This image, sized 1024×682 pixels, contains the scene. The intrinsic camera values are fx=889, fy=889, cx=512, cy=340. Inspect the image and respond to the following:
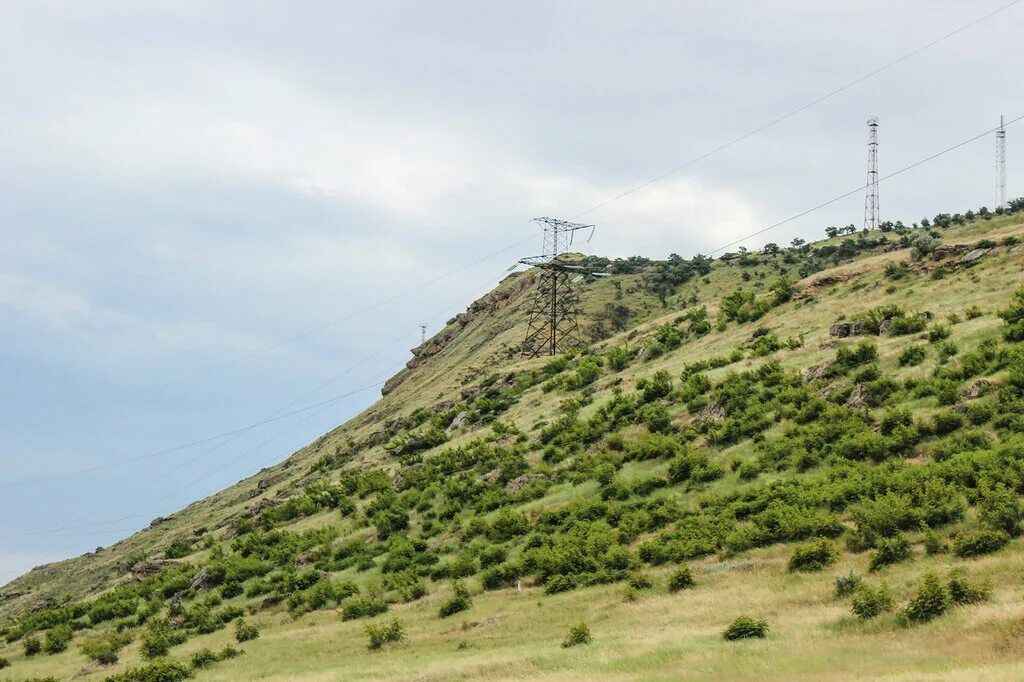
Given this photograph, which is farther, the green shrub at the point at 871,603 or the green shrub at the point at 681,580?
the green shrub at the point at 681,580

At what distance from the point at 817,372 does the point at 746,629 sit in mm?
32884

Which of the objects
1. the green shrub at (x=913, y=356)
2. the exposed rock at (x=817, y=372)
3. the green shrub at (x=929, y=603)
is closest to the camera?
the green shrub at (x=929, y=603)

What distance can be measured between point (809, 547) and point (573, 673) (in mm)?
13016

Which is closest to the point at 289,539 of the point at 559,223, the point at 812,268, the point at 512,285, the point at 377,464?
the point at 377,464

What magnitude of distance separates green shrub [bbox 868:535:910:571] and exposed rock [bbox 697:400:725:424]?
2414 centimetres

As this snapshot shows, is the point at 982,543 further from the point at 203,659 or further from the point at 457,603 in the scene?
the point at 203,659

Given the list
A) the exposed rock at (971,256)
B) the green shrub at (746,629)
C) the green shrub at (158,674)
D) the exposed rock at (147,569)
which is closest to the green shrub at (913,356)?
the exposed rock at (971,256)

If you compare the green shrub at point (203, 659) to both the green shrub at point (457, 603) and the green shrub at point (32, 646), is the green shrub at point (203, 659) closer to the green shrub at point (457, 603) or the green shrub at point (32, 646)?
the green shrub at point (457, 603)

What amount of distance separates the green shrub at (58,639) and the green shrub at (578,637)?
1483 inches

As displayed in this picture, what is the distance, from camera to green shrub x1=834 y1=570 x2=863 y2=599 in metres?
31.6

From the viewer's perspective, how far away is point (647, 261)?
6112 inches

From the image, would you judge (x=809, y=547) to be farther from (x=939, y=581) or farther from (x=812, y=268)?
(x=812, y=268)

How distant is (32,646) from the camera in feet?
181

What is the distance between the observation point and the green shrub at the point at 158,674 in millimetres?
39938
